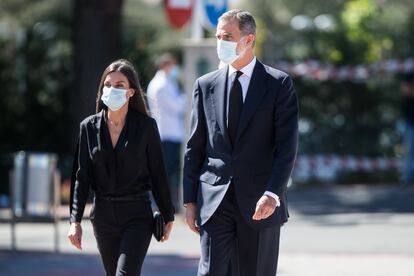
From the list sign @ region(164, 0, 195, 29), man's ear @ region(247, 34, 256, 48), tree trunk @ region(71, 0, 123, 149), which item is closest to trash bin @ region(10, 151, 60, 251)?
sign @ region(164, 0, 195, 29)

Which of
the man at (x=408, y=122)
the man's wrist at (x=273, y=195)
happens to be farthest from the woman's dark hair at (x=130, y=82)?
the man at (x=408, y=122)

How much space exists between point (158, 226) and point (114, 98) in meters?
0.80

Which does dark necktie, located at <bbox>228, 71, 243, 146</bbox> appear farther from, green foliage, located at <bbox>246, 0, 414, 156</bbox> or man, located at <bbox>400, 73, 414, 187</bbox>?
green foliage, located at <bbox>246, 0, 414, 156</bbox>

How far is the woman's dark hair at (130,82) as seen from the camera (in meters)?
7.00

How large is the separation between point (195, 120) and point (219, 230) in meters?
0.66

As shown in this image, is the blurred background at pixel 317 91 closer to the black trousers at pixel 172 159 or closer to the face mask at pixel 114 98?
the black trousers at pixel 172 159

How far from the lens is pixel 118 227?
682cm

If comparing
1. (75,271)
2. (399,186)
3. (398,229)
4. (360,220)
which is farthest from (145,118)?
(399,186)

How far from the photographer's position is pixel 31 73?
19.4 metres

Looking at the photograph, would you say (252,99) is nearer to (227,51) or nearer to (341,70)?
(227,51)

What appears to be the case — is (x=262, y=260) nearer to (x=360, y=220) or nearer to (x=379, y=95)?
(x=360, y=220)

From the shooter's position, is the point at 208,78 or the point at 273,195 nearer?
the point at 273,195

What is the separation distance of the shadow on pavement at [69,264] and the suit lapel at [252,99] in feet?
13.0

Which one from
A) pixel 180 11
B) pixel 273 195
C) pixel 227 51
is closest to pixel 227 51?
pixel 227 51
